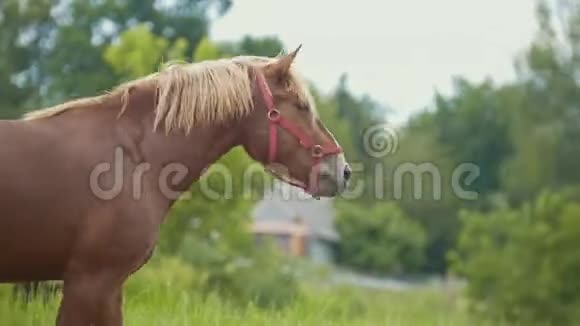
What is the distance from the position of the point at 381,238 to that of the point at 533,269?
→ 20.7m

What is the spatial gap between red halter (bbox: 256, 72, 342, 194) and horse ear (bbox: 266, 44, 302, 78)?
0.16ft

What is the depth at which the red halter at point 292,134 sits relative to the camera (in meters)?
4.10

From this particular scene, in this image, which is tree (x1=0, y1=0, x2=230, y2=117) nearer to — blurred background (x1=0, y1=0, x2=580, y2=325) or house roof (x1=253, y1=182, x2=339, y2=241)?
blurred background (x1=0, y1=0, x2=580, y2=325)

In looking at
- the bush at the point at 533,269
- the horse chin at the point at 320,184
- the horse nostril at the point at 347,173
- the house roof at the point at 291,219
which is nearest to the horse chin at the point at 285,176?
the horse chin at the point at 320,184

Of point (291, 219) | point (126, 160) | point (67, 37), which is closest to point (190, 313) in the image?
point (126, 160)

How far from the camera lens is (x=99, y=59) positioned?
83.2 ft

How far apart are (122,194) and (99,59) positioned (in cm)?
2219

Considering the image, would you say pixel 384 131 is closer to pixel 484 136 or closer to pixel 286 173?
pixel 286 173

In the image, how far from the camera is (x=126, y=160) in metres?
3.92

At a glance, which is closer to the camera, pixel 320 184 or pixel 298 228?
pixel 320 184

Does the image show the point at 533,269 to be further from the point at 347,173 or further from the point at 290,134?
the point at 290,134

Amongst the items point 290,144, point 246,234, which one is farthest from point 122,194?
point 246,234

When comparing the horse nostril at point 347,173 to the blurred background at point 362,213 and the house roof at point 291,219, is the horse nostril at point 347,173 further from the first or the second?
the house roof at point 291,219

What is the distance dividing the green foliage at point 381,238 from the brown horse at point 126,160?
35588 millimetres
